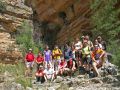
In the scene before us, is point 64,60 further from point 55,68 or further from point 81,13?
point 81,13

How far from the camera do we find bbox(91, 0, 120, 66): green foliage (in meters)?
18.1

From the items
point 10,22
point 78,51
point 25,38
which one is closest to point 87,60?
point 78,51

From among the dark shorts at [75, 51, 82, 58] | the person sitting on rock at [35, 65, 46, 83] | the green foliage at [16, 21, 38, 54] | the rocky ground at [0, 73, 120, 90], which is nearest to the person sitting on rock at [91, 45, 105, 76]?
the dark shorts at [75, 51, 82, 58]

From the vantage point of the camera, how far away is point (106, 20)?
62.2ft

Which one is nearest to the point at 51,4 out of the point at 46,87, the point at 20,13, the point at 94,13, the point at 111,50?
the point at 20,13

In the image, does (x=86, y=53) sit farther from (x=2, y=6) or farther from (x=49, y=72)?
(x=2, y=6)

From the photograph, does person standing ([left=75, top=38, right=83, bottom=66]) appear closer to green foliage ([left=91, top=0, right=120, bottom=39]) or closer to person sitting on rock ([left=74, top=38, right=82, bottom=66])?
person sitting on rock ([left=74, top=38, right=82, bottom=66])

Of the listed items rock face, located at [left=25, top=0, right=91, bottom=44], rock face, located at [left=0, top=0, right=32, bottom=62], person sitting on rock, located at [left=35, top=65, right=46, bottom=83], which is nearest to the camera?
person sitting on rock, located at [left=35, top=65, right=46, bottom=83]

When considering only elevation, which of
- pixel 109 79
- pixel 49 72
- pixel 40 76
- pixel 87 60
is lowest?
pixel 109 79

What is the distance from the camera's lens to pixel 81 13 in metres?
22.7

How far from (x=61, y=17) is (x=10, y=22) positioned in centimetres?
335

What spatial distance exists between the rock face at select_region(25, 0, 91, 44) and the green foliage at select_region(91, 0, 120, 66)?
2.06 meters

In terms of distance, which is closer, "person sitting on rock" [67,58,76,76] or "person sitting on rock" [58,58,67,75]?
"person sitting on rock" [67,58,76,76]

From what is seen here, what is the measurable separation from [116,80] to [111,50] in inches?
180
